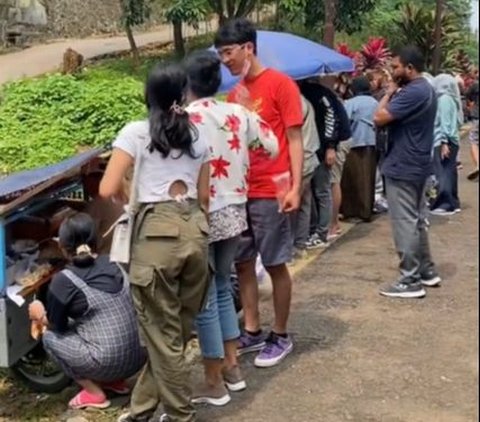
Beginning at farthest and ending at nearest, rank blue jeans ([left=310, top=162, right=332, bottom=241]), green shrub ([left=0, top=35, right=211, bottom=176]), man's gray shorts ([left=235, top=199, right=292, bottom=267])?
1. green shrub ([left=0, top=35, right=211, bottom=176])
2. blue jeans ([left=310, top=162, right=332, bottom=241])
3. man's gray shorts ([left=235, top=199, right=292, bottom=267])

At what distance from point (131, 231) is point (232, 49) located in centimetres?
108

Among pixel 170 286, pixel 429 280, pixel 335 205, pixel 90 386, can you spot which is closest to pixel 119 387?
pixel 90 386

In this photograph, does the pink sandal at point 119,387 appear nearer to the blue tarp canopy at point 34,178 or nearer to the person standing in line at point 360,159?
the blue tarp canopy at point 34,178

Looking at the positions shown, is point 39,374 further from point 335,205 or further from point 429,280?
point 335,205

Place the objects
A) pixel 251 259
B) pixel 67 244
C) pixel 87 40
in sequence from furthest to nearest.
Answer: pixel 87 40 < pixel 251 259 < pixel 67 244

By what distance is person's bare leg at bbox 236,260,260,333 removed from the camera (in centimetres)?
465

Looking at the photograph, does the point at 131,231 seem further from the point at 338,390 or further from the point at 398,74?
the point at 398,74

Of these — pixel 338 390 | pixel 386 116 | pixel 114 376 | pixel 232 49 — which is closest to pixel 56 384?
pixel 114 376

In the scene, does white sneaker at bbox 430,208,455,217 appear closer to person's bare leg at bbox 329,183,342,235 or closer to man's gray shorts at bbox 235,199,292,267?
person's bare leg at bbox 329,183,342,235

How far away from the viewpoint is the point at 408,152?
559 centimetres

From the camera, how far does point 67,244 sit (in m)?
4.21

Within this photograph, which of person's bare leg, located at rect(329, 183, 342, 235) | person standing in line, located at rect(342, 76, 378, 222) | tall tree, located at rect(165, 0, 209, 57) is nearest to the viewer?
person's bare leg, located at rect(329, 183, 342, 235)

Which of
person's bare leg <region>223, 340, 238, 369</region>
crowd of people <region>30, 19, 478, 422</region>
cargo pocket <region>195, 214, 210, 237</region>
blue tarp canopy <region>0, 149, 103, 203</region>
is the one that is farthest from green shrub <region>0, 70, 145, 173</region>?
cargo pocket <region>195, 214, 210, 237</region>

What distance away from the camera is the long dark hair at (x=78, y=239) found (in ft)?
13.7
